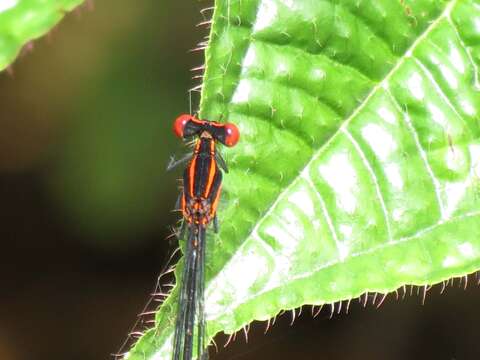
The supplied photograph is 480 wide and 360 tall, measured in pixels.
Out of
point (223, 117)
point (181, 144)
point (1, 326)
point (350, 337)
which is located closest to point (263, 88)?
point (223, 117)

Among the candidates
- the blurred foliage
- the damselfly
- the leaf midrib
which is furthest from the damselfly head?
the blurred foliage

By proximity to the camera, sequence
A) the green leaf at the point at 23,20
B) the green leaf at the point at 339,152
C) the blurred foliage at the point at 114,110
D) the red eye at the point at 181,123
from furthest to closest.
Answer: the blurred foliage at the point at 114,110 < the red eye at the point at 181,123 < the green leaf at the point at 339,152 < the green leaf at the point at 23,20

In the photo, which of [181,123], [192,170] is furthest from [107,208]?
[181,123]

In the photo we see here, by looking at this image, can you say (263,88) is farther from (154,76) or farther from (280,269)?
(154,76)

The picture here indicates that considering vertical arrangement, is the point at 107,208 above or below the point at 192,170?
above

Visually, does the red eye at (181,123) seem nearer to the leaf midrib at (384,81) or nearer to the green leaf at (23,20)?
the leaf midrib at (384,81)

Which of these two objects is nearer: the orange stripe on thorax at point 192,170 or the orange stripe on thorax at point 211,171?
the orange stripe on thorax at point 211,171

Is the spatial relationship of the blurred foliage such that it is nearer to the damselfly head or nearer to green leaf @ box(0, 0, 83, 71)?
the damselfly head

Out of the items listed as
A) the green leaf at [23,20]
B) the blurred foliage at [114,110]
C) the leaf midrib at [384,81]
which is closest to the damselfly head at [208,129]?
the leaf midrib at [384,81]

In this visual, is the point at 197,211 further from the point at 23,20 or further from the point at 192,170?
the point at 23,20

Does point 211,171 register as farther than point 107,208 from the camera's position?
No
